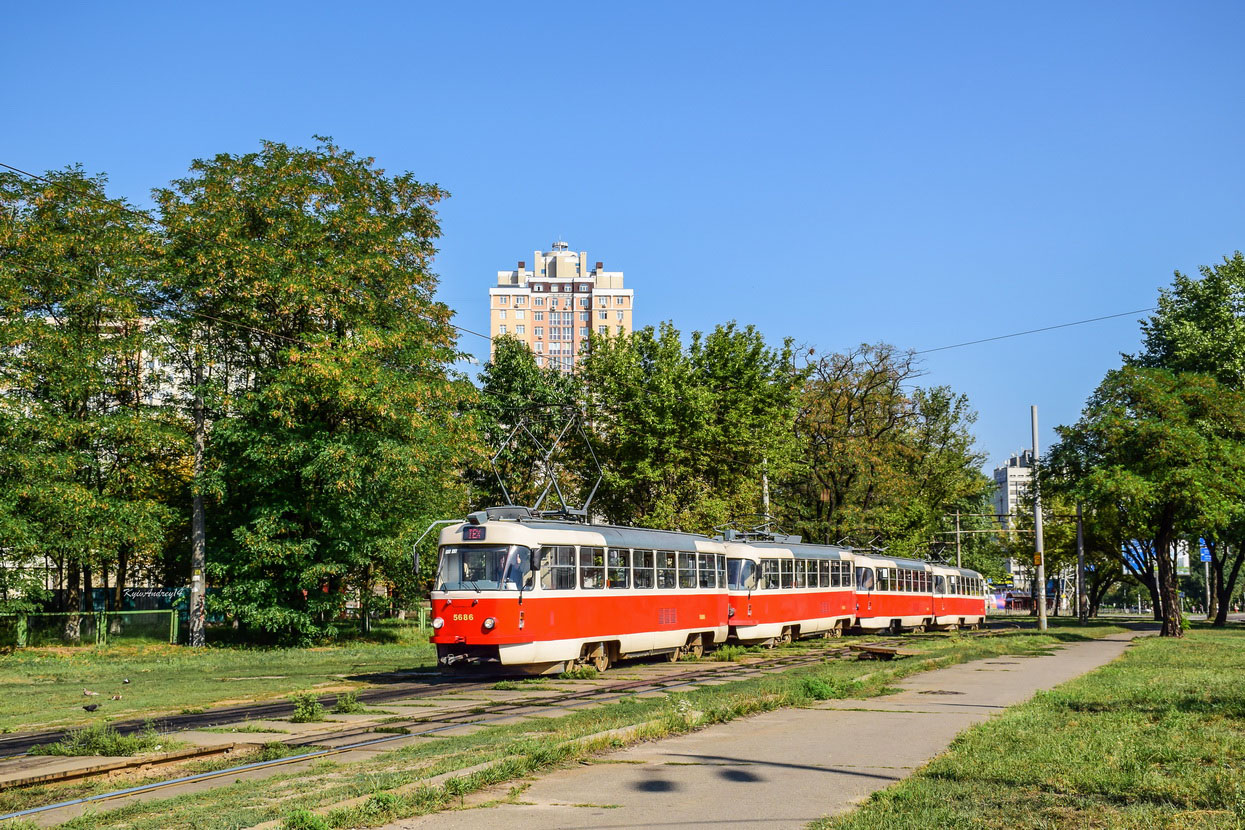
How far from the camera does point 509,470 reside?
173 ft

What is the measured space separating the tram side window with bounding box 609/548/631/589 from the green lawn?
5.29m

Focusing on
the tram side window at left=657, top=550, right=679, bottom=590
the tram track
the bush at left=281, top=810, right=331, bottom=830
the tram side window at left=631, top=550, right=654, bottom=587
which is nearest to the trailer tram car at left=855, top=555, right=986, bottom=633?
the tram track

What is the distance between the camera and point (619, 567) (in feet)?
78.6

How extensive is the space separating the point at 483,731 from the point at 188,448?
2405cm

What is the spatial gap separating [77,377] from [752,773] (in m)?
26.8

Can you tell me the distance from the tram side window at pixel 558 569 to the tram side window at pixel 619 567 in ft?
5.63

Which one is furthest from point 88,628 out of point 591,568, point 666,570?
Result: point 591,568

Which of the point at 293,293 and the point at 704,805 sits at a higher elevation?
the point at 293,293

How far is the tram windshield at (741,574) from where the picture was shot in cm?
3049

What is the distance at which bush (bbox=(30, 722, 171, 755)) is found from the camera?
36.7 feet

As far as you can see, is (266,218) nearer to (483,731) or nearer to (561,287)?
(483,731)

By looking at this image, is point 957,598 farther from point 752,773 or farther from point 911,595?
point 752,773

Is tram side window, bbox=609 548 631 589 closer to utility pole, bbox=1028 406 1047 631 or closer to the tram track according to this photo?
the tram track

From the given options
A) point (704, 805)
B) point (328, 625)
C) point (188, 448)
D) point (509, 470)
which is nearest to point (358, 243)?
point (188, 448)
